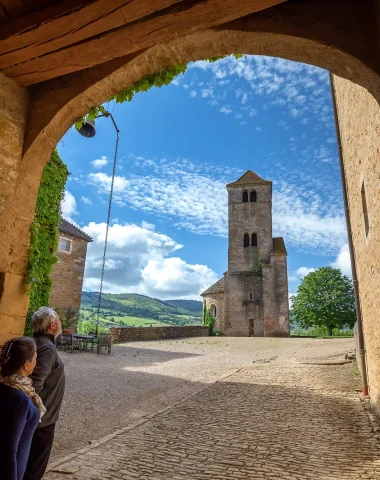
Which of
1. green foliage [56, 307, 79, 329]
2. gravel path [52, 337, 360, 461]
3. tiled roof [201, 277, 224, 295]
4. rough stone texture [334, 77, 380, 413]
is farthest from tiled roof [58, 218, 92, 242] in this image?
rough stone texture [334, 77, 380, 413]

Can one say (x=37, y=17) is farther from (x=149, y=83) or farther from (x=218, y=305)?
(x=218, y=305)

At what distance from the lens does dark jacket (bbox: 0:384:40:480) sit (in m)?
1.83

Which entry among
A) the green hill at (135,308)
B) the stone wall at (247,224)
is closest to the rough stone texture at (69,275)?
the stone wall at (247,224)

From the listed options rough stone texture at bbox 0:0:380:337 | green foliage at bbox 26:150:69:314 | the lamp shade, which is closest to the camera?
rough stone texture at bbox 0:0:380:337

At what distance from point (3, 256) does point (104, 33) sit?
185cm

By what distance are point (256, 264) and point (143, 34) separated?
32.1 m

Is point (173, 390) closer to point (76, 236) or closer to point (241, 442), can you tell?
point (241, 442)

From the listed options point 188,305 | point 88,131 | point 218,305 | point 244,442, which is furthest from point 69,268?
point 188,305

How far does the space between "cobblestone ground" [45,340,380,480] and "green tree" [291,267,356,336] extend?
30359 millimetres

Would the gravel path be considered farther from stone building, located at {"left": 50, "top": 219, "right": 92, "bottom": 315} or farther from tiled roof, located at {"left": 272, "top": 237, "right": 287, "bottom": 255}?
tiled roof, located at {"left": 272, "top": 237, "right": 287, "bottom": 255}

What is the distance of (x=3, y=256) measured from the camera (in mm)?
2689

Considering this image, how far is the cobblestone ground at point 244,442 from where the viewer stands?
3.55 metres

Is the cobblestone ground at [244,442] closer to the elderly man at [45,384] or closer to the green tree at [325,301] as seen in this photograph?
the elderly man at [45,384]

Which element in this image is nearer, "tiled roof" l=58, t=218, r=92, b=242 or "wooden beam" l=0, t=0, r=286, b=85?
"wooden beam" l=0, t=0, r=286, b=85
